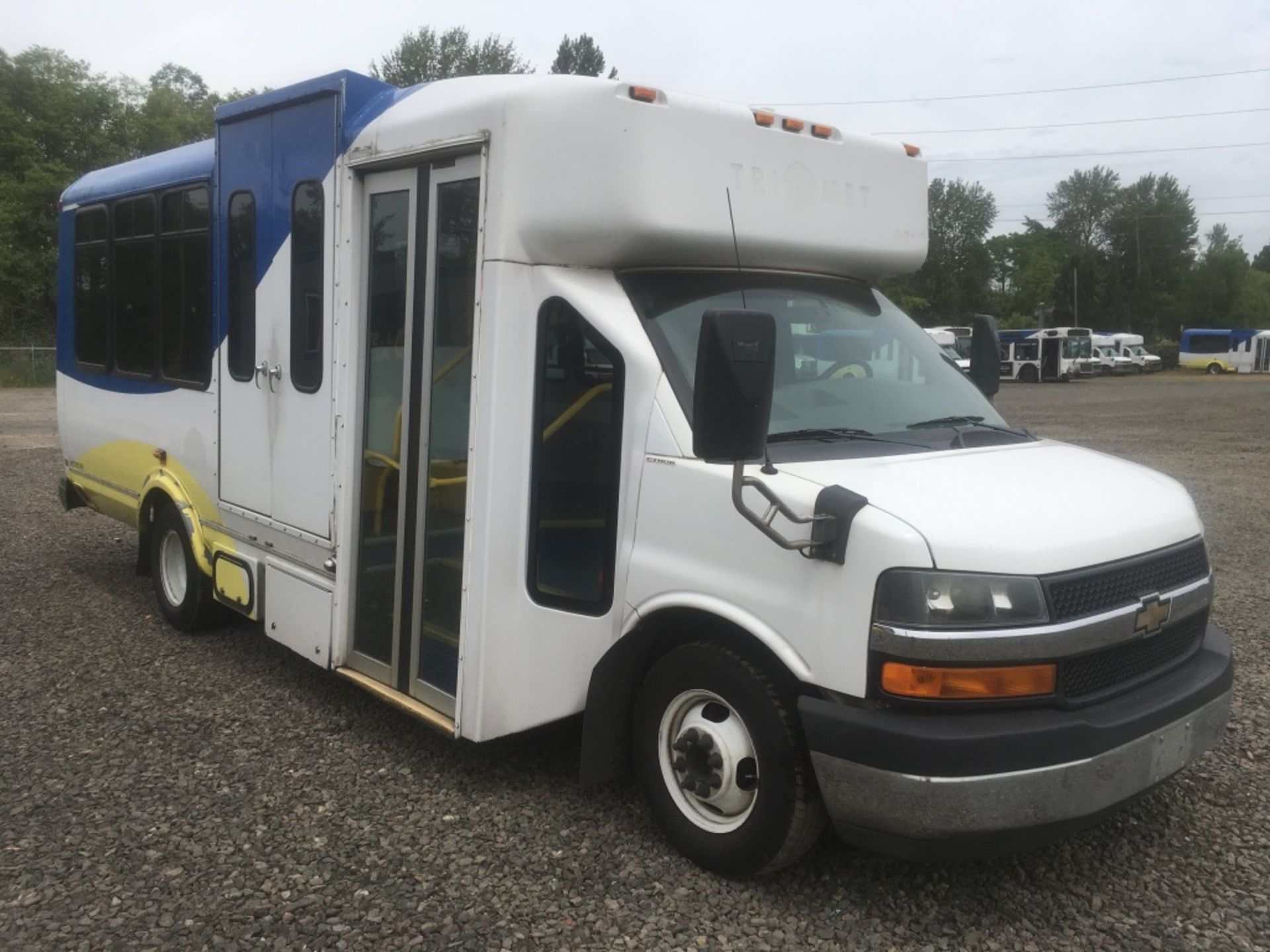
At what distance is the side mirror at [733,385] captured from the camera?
122 inches

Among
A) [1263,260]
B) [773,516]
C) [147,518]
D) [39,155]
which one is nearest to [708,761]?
[773,516]

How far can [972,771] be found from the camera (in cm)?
313

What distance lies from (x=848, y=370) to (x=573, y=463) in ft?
3.56

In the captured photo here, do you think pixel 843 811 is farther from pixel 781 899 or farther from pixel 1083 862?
pixel 1083 862

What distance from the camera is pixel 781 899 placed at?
3.65 metres

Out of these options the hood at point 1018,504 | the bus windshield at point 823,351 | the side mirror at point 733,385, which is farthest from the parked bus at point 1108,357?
the side mirror at point 733,385

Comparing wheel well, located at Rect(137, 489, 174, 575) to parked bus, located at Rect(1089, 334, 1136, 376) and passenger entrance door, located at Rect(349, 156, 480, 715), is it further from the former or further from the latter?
parked bus, located at Rect(1089, 334, 1136, 376)

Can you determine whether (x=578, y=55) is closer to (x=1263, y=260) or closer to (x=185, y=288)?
(x=185, y=288)

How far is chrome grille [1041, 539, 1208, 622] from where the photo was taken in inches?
127

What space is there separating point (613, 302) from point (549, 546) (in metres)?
0.92

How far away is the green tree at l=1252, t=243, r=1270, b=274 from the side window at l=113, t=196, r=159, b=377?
138 m

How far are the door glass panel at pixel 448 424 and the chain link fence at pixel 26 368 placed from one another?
105 ft

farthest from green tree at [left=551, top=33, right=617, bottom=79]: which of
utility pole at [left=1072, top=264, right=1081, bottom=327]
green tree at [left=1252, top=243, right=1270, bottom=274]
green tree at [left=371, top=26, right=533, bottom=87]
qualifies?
green tree at [left=1252, top=243, right=1270, bottom=274]

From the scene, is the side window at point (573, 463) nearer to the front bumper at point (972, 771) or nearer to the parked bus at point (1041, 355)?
the front bumper at point (972, 771)
